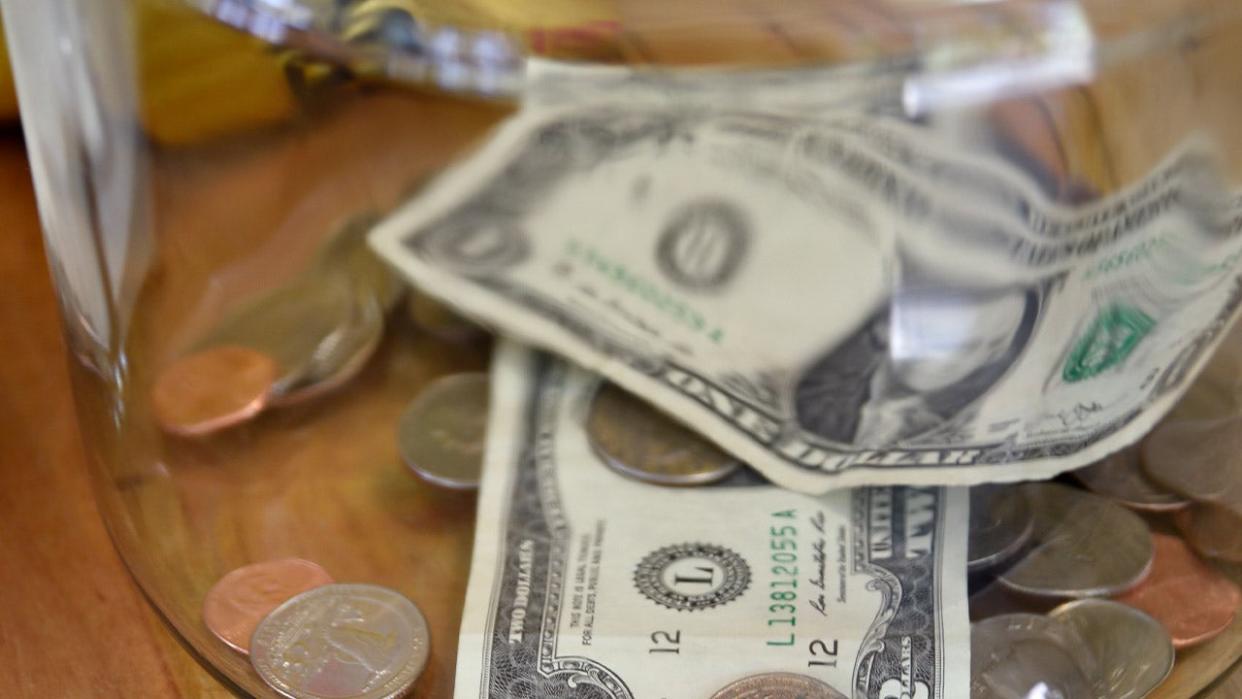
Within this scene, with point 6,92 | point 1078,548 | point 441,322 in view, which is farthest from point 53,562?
point 1078,548

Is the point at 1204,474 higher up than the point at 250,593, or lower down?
higher up

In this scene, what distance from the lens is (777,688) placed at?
18.9 inches

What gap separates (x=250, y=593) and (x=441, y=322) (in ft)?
0.63

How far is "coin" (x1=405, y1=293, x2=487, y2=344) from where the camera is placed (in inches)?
26.6

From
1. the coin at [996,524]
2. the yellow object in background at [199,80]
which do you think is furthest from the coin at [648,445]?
the yellow object in background at [199,80]

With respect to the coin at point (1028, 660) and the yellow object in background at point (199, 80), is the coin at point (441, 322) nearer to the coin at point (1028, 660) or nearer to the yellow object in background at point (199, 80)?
the yellow object in background at point (199, 80)

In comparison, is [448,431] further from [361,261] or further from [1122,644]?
[1122,644]

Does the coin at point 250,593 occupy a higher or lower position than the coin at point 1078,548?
lower

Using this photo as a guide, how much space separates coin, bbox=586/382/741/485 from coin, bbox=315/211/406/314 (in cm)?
14

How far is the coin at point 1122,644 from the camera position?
19.5 inches

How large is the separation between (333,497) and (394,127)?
0.22 m

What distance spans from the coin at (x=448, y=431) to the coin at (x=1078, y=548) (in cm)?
24

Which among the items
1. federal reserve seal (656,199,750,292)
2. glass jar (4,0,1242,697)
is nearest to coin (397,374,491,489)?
glass jar (4,0,1242,697)

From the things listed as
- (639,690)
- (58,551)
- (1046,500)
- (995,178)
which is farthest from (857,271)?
(58,551)
